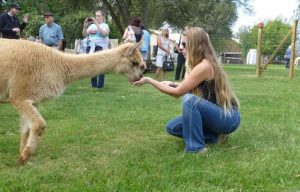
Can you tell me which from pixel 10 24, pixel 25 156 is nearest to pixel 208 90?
pixel 25 156

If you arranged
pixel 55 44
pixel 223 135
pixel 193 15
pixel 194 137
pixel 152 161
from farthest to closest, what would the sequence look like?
pixel 193 15
pixel 55 44
pixel 223 135
pixel 194 137
pixel 152 161

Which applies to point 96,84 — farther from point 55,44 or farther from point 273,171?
point 273,171

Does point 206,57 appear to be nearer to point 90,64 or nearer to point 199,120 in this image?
point 199,120

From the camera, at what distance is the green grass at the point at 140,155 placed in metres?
4.09

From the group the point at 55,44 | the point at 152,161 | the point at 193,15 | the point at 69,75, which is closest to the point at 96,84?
the point at 55,44

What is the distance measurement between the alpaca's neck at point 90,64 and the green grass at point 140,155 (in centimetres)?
86

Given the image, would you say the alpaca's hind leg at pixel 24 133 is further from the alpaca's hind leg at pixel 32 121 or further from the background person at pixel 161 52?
the background person at pixel 161 52

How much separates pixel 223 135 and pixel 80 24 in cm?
2559

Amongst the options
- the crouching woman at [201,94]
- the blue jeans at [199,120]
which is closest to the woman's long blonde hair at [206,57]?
the crouching woman at [201,94]

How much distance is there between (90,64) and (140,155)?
49.9 inches

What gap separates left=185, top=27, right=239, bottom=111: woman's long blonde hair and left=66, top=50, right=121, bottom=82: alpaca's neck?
97 centimetres

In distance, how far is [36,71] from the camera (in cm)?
512

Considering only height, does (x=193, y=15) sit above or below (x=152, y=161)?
above

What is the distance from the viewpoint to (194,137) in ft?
17.1
